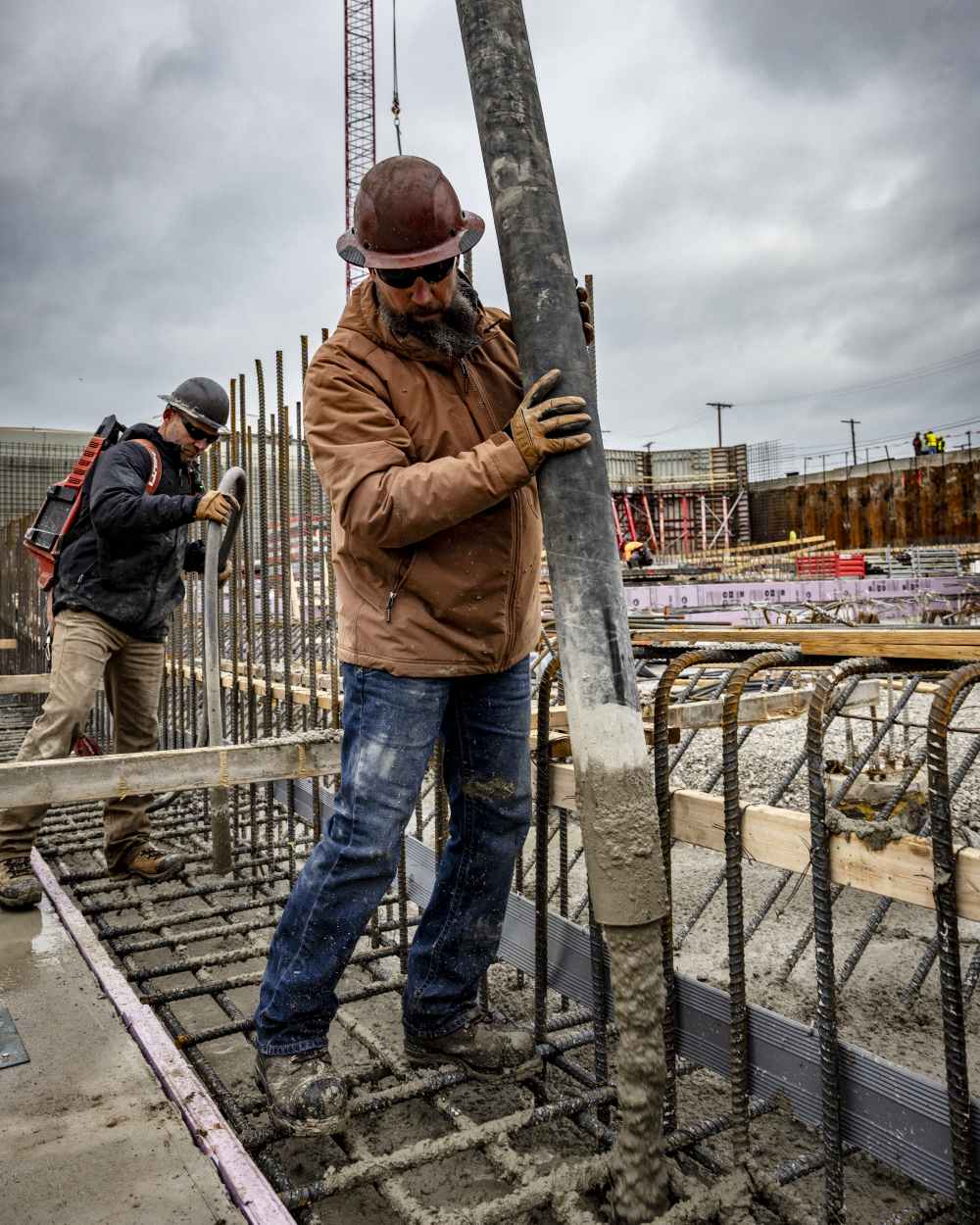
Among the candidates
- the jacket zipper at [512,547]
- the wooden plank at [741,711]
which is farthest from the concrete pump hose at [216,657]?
the jacket zipper at [512,547]

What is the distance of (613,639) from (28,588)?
10827 millimetres

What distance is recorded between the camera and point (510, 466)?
1.94m

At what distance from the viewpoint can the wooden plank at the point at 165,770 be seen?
266cm

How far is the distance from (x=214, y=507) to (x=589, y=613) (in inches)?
92.0

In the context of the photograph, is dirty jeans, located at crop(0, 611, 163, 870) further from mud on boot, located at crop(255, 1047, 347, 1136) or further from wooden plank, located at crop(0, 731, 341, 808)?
mud on boot, located at crop(255, 1047, 347, 1136)

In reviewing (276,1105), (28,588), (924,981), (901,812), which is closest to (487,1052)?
(276,1105)

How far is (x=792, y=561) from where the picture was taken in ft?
95.2

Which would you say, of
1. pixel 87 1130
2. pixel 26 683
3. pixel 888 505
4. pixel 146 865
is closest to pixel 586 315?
pixel 87 1130

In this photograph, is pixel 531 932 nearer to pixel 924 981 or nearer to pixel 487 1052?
pixel 487 1052

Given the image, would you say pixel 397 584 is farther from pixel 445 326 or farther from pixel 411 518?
pixel 445 326

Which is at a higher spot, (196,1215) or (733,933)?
(733,933)

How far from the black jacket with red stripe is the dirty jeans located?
9 centimetres

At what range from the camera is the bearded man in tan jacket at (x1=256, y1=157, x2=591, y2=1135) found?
208 cm

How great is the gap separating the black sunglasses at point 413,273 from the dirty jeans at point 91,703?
2.44 meters
